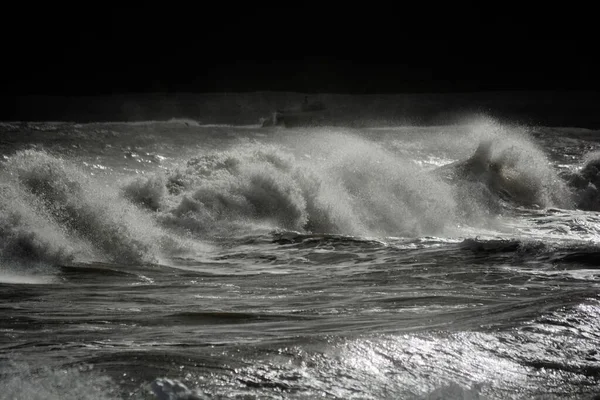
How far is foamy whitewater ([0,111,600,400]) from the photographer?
3.50 meters

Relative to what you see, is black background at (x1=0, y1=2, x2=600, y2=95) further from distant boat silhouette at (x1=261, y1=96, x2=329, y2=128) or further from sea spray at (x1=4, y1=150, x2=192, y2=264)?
sea spray at (x1=4, y1=150, x2=192, y2=264)

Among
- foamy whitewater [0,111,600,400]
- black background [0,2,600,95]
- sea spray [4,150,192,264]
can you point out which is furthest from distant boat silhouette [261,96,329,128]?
sea spray [4,150,192,264]

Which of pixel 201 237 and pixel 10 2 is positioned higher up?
pixel 10 2

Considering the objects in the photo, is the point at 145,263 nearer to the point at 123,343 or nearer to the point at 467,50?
the point at 123,343

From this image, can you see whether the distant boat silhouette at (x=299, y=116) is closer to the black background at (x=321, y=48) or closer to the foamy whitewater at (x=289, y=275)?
the black background at (x=321, y=48)

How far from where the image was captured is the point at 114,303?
507 centimetres

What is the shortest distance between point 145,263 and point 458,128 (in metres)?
A: 13.8

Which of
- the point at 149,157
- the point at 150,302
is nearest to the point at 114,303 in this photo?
the point at 150,302

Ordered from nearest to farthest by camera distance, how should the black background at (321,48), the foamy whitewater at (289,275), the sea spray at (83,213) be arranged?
the foamy whitewater at (289,275) < the sea spray at (83,213) < the black background at (321,48)

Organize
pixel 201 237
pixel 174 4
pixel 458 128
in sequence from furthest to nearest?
pixel 174 4 < pixel 458 128 < pixel 201 237

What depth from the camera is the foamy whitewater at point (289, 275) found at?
3504mm

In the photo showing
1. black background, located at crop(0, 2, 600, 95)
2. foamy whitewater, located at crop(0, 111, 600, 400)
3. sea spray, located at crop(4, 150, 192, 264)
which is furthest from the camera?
black background, located at crop(0, 2, 600, 95)

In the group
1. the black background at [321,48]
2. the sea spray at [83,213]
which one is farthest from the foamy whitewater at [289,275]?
the black background at [321,48]

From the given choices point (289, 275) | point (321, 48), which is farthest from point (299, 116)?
point (289, 275)
